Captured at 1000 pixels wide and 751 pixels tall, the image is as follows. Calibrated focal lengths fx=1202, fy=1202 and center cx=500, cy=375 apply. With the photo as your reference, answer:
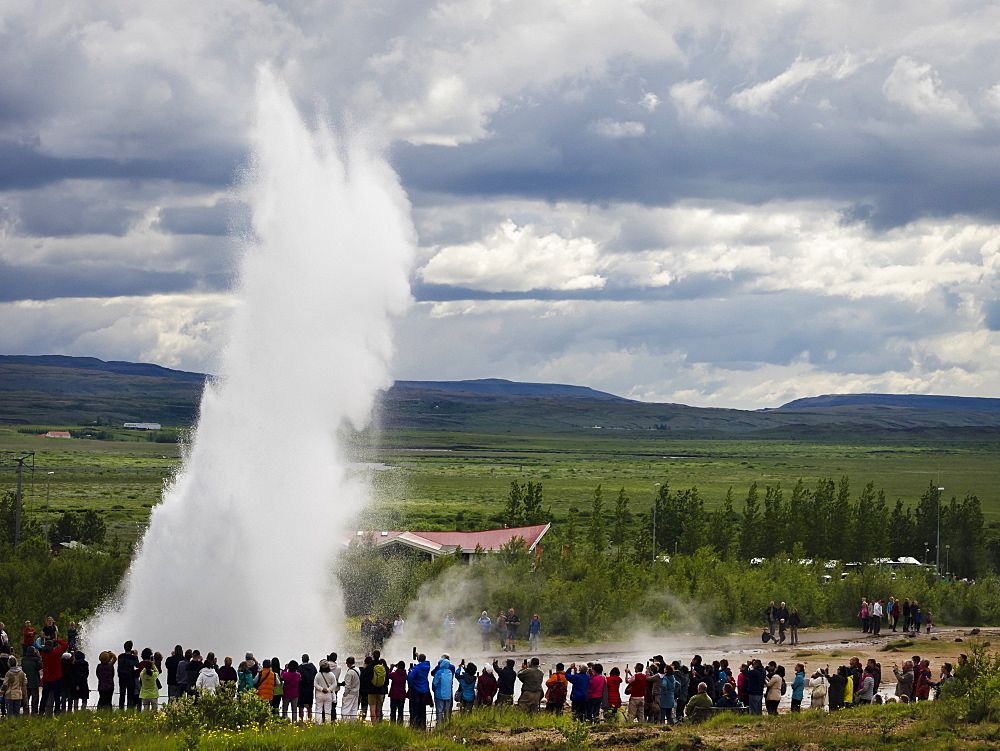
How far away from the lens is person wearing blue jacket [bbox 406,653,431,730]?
2130cm

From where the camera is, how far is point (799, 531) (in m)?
69.7

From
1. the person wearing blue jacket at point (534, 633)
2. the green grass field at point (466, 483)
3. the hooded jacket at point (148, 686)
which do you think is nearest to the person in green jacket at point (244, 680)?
the hooded jacket at point (148, 686)

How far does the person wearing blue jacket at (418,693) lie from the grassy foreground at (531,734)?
662 mm

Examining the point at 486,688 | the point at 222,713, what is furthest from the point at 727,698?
the point at 222,713

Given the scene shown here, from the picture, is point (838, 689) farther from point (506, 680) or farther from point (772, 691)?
point (506, 680)

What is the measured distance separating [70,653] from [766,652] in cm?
2261

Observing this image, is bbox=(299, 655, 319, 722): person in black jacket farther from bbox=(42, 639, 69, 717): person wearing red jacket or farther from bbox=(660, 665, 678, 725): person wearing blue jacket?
bbox=(660, 665, 678, 725): person wearing blue jacket

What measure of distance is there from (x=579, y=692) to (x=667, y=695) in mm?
1759

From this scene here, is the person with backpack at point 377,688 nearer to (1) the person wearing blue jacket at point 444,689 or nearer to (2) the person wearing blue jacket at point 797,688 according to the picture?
(1) the person wearing blue jacket at point 444,689

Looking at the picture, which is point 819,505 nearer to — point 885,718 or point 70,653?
point 885,718

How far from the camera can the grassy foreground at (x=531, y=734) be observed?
18625mm

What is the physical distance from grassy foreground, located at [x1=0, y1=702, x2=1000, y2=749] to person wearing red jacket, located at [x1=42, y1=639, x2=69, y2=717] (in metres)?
0.80

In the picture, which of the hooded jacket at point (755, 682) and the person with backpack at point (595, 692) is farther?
the hooded jacket at point (755, 682)

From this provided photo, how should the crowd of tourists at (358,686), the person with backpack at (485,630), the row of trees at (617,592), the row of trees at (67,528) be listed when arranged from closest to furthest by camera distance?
1. the crowd of tourists at (358,686)
2. the person with backpack at (485,630)
3. the row of trees at (617,592)
4. the row of trees at (67,528)
